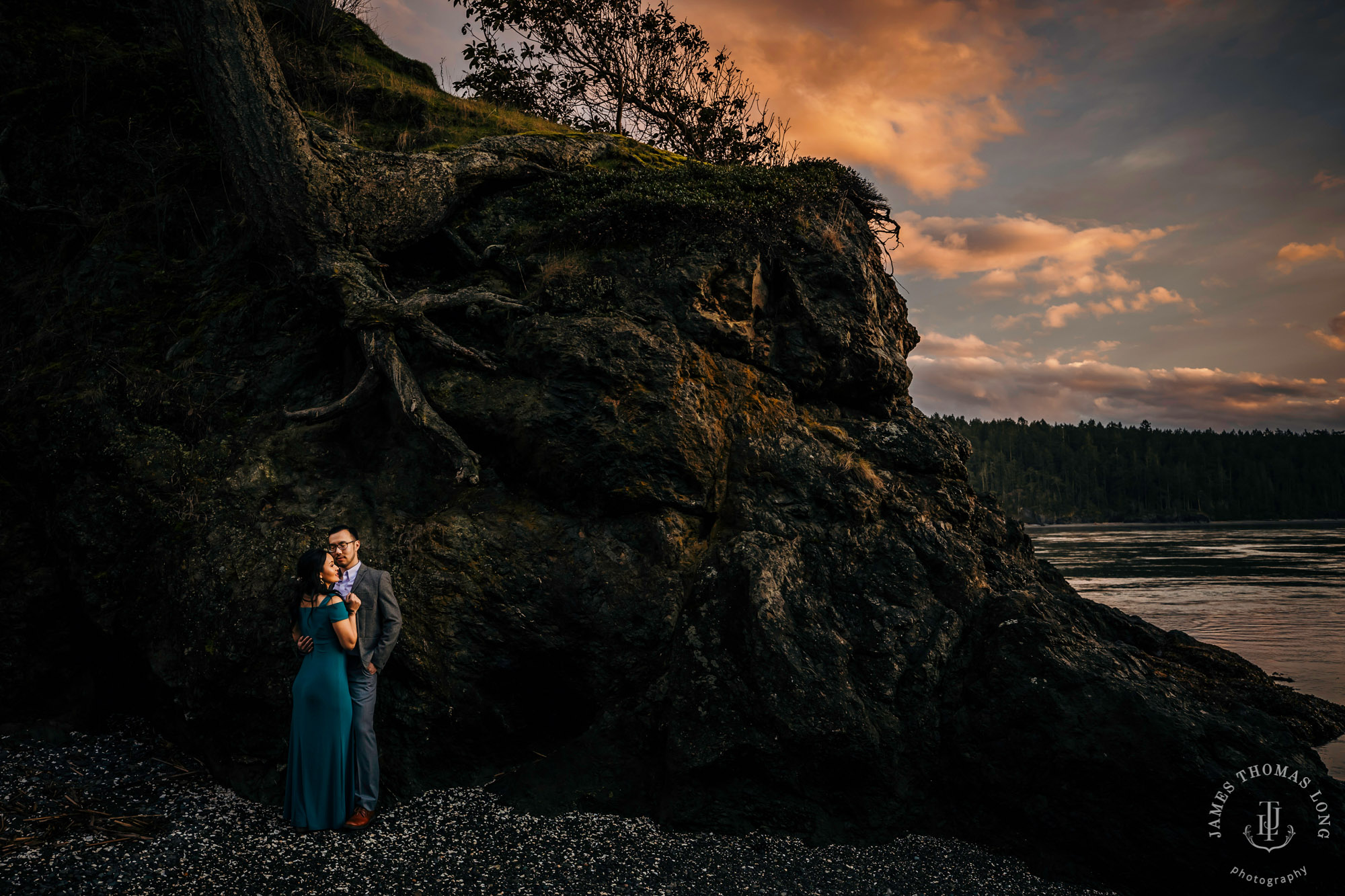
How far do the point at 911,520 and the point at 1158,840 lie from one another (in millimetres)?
3457

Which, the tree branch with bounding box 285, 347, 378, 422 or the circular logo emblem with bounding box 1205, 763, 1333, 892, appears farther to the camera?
→ the tree branch with bounding box 285, 347, 378, 422

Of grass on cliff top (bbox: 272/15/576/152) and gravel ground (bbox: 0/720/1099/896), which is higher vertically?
grass on cliff top (bbox: 272/15/576/152)

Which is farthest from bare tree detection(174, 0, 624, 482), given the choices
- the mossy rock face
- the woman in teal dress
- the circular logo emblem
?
the circular logo emblem

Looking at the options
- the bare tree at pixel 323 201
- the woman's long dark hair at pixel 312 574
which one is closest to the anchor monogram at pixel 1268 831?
the bare tree at pixel 323 201

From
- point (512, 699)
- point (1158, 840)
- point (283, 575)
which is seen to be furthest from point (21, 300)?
point (1158, 840)

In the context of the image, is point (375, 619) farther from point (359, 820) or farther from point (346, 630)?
point (359, 820)

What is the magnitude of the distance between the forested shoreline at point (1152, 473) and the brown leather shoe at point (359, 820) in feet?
380

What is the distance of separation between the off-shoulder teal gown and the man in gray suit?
143 millimetres

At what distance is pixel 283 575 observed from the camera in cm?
614

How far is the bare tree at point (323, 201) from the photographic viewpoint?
6949 millimetres

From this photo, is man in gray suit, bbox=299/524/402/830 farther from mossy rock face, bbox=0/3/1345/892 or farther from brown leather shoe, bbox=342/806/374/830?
mossy rock face, bbox=0/3/1345/892

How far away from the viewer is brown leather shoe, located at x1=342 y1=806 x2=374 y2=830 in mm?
5254

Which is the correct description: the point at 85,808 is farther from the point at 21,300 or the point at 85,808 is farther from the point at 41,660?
the point at 21,300

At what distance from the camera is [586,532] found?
21.7 feet
